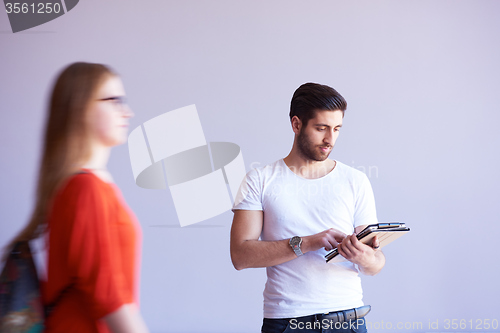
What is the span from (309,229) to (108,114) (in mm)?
1132

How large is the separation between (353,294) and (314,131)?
0.68 meters

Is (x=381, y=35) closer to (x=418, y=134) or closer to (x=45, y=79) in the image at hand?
(x=418, y=134)

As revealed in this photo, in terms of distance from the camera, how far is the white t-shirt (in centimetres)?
174

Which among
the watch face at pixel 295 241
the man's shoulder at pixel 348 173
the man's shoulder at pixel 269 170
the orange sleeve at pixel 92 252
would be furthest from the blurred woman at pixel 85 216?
the man's shoulder at pixel 348 173

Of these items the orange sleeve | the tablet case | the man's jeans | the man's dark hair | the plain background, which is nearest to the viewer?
the orange sleeve

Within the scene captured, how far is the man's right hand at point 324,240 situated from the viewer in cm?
169

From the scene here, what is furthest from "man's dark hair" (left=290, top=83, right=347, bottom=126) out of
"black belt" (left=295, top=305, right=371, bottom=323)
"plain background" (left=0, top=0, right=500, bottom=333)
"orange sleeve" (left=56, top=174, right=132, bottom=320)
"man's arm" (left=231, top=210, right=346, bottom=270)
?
"plain background" (left=0, top=0, right=500, bottom=333)

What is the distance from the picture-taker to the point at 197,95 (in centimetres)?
358

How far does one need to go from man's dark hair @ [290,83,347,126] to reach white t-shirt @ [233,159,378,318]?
0.77 feet

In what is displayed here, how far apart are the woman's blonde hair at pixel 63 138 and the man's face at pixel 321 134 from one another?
1.15 metres

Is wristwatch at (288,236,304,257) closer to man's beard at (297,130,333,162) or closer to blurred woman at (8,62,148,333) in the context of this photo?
man's beard at (297,130,333,162)

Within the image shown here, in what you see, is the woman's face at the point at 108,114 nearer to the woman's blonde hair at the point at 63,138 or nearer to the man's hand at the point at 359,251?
the woman's blonde hair at the point at 63,138

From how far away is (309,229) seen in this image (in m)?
1.83

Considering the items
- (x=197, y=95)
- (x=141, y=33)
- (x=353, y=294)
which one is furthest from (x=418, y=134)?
(x=141, y=33)
